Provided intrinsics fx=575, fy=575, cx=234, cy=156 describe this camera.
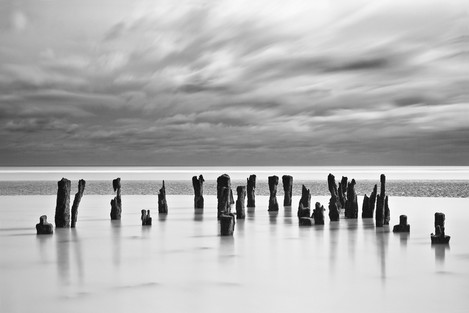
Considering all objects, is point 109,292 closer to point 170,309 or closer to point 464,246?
point 170,309

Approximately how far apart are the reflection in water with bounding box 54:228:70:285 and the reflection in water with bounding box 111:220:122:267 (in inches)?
35.7

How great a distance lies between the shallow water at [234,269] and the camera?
25.6ft

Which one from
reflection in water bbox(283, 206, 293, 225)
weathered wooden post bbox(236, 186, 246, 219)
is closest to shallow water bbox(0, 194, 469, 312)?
reflection in water bbox(283, 206, 293, 225)

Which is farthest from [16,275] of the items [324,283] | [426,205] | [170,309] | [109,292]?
[426,205]

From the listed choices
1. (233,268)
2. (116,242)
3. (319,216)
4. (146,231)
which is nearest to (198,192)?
(319,216)

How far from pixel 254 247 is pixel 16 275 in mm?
5175

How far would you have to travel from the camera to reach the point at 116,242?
546 inches

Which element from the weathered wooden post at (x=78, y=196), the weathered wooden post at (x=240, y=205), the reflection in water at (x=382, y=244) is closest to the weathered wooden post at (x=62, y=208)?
the weathered wooden post at (x=78, y=196)

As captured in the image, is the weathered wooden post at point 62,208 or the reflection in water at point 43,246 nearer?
the reflection in water at point 43,246

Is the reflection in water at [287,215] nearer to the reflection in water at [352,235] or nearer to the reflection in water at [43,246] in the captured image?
the reflection in water at [352,235]

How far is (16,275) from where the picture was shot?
999cm

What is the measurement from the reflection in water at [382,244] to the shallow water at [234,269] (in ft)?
0.09

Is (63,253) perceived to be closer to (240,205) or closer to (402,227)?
(240,205)

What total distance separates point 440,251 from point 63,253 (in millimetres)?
8112
